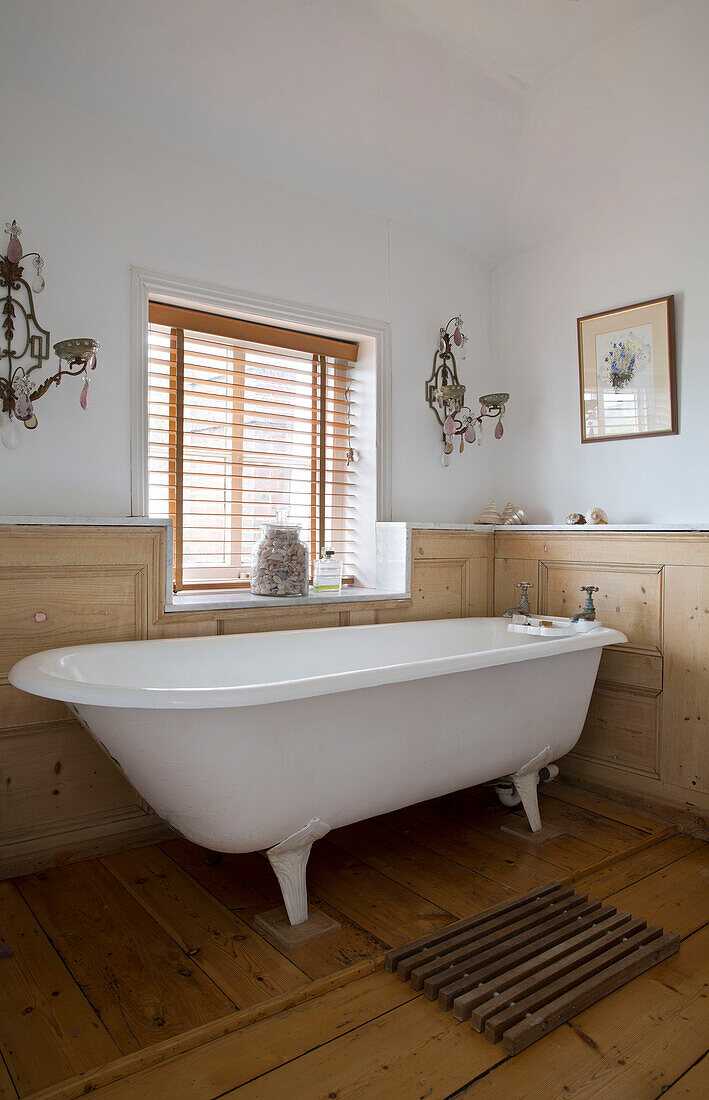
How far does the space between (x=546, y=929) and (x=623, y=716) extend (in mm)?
1074

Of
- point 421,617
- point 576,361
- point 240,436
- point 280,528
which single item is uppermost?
point 576,361

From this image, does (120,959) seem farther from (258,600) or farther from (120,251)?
(120,251)

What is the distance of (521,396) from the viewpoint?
3.28 metres

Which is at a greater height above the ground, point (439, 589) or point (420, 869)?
point (439, 589)

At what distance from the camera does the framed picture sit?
264 centimetres

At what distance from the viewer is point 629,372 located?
2.77m

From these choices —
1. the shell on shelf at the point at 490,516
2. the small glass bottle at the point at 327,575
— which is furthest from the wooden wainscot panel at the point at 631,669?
the small glass bottle at the point at 327,575

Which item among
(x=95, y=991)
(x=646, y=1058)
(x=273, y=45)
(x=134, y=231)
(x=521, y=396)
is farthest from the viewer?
(x=521, y=396)

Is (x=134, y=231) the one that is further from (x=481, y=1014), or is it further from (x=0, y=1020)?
(x=481, y=1014)

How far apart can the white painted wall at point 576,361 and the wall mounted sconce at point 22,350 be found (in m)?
1.88

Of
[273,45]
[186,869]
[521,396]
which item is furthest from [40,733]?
[521,396]

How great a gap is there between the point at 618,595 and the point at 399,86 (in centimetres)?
188

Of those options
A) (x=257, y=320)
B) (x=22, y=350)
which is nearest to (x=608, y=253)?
(x=257, y=320)

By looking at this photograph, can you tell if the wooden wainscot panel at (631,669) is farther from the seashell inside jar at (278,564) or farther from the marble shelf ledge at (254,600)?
the seashell inside jar at (278,564)
